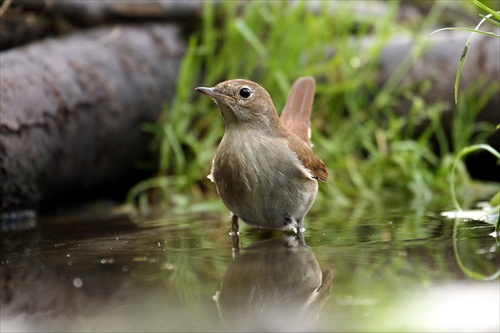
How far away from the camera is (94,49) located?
5.88m

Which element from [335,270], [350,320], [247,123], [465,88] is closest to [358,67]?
[465,88]

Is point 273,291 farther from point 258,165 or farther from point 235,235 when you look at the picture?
point 235,235

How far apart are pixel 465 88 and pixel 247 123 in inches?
141

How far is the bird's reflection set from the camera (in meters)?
2.07

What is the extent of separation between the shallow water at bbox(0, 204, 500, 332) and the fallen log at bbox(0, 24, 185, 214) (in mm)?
1143

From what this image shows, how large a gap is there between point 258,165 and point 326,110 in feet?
11.1

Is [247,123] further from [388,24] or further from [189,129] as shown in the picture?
[388,24]

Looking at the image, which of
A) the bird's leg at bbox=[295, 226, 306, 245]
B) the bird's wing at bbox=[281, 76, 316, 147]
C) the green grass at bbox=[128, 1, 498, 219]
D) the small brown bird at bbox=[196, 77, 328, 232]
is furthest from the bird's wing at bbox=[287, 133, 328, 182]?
the green grass at bbox=[128, 1, 498, 219]

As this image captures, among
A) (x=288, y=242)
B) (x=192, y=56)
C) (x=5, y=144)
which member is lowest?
(x=288, y=242)

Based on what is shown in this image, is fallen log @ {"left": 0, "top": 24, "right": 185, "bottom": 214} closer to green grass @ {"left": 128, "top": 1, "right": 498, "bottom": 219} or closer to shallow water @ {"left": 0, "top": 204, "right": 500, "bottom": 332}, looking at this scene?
green grass @ {"left": 128, "top": 1, "right": 498, "bottom": 219}

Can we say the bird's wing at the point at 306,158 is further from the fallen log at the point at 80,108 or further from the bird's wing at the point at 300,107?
the fallen log at the point at 80,108

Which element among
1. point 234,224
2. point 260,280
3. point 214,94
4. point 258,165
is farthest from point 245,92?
point 260,280

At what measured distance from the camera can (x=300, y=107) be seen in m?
4.89

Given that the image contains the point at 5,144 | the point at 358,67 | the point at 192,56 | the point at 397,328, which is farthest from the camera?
the point at 358,67
